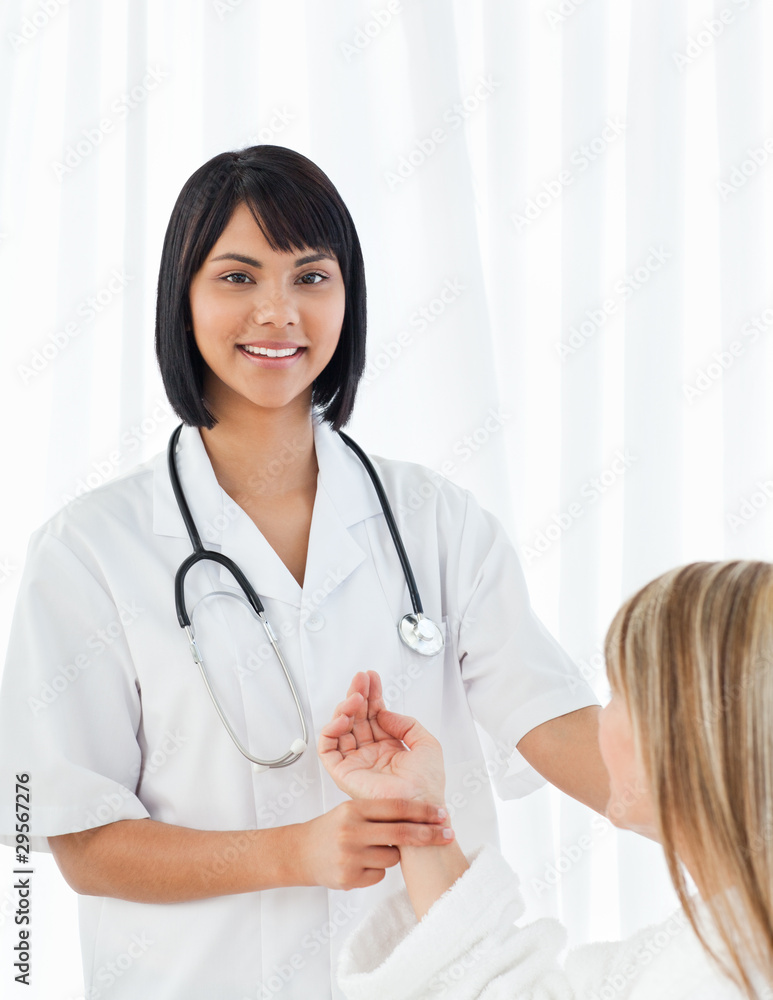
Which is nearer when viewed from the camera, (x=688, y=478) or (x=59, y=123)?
(x=59, y=123)

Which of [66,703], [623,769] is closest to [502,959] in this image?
[623,769]

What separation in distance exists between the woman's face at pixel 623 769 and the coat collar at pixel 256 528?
0.48 m

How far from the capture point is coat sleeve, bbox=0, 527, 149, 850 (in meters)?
1.15

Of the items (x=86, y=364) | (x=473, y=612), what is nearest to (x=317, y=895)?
(x=473, y=612)

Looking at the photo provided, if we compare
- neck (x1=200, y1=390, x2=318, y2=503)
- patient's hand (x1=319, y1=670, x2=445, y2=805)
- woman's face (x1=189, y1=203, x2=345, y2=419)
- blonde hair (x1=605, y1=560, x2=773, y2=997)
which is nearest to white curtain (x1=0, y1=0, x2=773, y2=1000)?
neck (x1=200, y1=390, x2=318, y2=503)

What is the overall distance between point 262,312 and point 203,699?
511mm

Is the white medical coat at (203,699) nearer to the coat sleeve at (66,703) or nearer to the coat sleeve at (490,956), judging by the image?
the coat sleeve at (66,703)

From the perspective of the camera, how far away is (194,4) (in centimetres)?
181

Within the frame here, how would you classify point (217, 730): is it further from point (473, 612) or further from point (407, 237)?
point (407, 237)

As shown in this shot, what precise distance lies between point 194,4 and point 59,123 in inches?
13.6

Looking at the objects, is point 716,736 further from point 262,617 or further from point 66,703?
point 66,703

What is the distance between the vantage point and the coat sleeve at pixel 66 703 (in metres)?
1.15

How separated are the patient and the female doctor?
123mm

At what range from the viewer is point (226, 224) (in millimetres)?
1266
